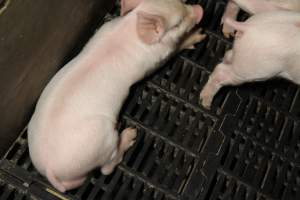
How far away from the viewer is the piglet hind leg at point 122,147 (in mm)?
1748

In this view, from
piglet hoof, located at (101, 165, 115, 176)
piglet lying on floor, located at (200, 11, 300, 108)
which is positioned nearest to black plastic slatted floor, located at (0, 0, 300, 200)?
piglet hoof, located at (101, 165, 115, 176)

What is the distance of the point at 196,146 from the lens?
186cm

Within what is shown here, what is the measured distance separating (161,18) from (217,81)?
0.36 m

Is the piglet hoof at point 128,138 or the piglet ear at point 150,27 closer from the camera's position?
the piglet ear at point 150,27

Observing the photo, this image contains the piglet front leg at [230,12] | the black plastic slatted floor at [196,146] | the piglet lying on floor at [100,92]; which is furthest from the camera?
the piglet front leg at [230,12]

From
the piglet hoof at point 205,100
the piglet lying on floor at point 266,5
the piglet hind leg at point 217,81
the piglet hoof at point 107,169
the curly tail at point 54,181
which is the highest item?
the piglet lying on floor at point 266,5

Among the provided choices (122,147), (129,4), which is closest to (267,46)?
(129,4)

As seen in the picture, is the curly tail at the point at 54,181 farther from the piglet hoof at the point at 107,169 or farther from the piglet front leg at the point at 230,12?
the piglet front leg at the point at 230,12

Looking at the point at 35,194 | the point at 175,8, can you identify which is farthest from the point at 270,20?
the point at 35,194

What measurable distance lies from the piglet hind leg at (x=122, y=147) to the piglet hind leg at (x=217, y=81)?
0.32 meters

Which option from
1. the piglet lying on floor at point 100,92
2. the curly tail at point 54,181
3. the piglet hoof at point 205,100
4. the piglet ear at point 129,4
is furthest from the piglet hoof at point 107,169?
the piglet ear at point 129,4

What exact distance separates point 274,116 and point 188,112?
0.36m

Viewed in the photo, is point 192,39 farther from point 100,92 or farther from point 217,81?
point 100,92

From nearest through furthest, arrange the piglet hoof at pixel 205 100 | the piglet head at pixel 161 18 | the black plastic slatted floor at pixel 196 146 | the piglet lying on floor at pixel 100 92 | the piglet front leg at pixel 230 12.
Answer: the piglet lying on floor at pixel 100 92
the piglet head at pixel 161 18
the black plastic slatted floor at pixel 196 146
the piglet hoof at pixel 205 100
the piglet front leg at pixel 230 12
